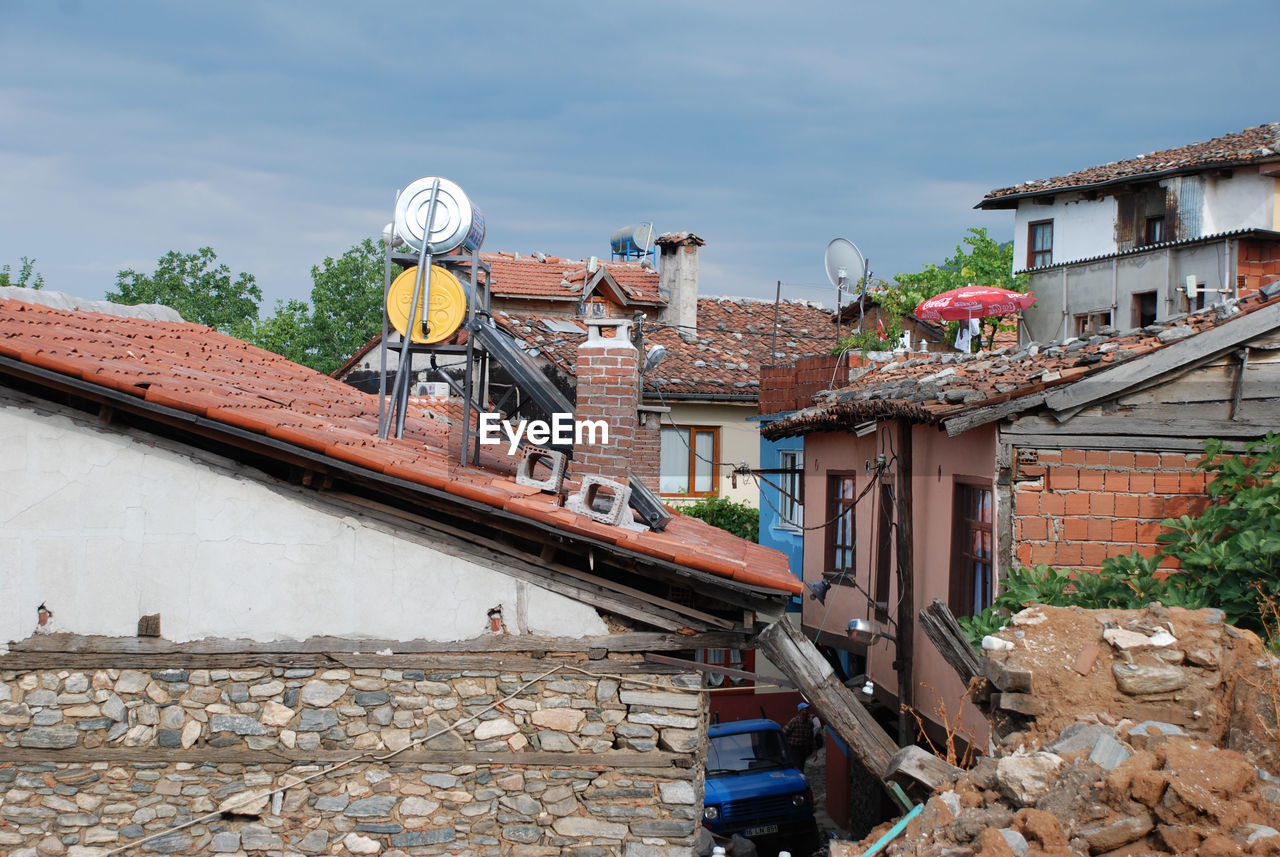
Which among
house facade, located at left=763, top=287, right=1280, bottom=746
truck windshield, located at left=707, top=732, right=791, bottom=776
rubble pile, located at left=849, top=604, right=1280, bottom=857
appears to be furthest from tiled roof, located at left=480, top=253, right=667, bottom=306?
rubble pile, located at left=849, top=604, right=1280, bottom=857

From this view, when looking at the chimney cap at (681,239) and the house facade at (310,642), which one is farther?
the chimney cap at (681,239)

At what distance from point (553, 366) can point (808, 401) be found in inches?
250

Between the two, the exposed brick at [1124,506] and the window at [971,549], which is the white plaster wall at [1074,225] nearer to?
the window at [971,549]

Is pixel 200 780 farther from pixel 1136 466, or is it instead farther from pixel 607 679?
pixel 1136 466

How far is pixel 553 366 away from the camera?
22141 millimetres

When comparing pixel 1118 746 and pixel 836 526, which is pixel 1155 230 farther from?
pixel 1118 746

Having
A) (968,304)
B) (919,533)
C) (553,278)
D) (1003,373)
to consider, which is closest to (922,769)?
(1003,373)

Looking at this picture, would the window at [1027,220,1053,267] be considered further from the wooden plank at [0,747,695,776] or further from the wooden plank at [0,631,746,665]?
the wooden plank at [0,747,695,776]

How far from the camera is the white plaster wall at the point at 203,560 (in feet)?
23.9

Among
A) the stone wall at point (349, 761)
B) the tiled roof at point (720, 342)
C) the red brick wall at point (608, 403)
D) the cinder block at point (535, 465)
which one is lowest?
the stone wall at point (349, 761)

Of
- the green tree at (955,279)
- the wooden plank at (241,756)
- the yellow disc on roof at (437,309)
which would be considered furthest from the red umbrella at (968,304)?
the wooden plank at (241,756)

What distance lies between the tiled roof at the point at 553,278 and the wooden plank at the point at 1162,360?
18.8 meters

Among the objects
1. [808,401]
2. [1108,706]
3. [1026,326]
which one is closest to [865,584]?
[808,401]

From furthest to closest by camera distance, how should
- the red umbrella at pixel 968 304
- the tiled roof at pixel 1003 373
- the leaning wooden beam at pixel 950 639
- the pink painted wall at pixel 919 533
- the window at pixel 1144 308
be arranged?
the window at pixel 1144 308
the red umbrella at pixel 968 304
the pink painted wall at pixel 919 533
the tiled roof at pixel 1003 373
the leaning wooden beam at pixel 950 639
